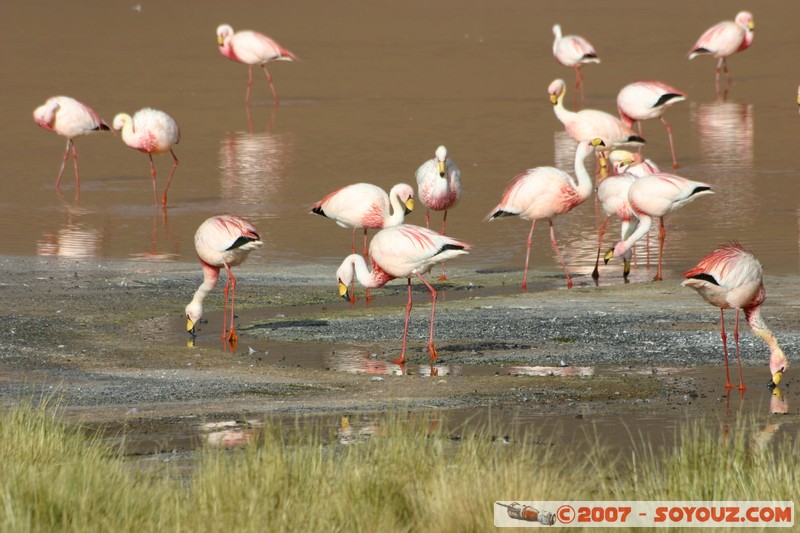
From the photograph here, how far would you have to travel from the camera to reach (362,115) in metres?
23.3

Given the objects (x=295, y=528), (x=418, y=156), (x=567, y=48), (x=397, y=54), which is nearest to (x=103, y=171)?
(x=418, y=156)

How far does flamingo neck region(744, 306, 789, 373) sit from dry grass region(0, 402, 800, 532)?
2.40 meters

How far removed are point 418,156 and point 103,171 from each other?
14.1ft

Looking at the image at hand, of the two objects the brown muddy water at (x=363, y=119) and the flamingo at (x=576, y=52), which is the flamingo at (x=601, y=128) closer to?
the brown muddy water at (x=363, y=119)

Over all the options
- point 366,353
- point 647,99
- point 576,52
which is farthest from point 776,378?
point 576,52

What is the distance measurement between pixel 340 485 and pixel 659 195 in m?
7.56

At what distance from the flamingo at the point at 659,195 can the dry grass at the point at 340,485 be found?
21.6 ft

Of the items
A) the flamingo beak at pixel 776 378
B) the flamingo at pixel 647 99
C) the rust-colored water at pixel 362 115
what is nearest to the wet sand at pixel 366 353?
the flamingo beak at pixel 776 378

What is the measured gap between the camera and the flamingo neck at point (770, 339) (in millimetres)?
8617

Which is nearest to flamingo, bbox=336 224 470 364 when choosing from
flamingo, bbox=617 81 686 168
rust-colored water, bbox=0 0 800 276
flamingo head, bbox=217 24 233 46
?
rust-colored water, bbox=0 0 800 276

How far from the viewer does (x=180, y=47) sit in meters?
32.6

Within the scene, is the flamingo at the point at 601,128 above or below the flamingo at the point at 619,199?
above

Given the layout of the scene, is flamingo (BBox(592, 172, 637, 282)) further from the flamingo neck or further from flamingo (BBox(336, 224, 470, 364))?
the flamingo neck

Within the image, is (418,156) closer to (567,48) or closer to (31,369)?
(567,48)
